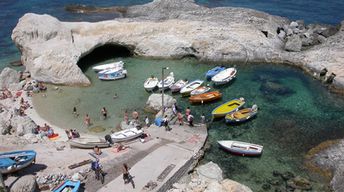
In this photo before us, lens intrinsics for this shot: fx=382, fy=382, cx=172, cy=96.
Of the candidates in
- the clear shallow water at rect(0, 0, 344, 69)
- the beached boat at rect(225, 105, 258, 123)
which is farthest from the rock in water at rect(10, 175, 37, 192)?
the clear shallow water at rect(0, 0, 344, 69)

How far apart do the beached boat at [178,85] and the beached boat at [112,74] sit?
22.6 feet

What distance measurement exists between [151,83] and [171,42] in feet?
31.4

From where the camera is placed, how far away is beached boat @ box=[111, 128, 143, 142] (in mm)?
34719

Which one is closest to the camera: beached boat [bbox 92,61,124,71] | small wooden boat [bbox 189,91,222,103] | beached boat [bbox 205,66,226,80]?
small wooden boat [bbox 189,91,222,103]

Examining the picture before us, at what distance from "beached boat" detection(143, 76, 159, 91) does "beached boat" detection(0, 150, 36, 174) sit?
18501 millimetres

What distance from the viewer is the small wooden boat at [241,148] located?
33.9 meters

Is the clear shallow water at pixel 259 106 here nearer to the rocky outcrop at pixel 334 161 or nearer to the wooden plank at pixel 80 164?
the rocky outcrop at pixel 334 161

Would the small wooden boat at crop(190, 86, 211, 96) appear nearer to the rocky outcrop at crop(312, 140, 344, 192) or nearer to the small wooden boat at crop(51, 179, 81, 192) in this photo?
the rocky outcrop at crop(312, 140, 344, 192)

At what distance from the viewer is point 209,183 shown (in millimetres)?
29656

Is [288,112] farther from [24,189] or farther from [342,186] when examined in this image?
[24,189]

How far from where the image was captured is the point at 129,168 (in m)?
30.3

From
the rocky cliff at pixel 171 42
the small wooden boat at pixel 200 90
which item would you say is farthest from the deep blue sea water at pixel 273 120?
the rocky cliff at pixel 171 42

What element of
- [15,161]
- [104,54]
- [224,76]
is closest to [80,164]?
[15,161]

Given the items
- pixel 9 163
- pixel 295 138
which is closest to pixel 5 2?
pixel 9 163
